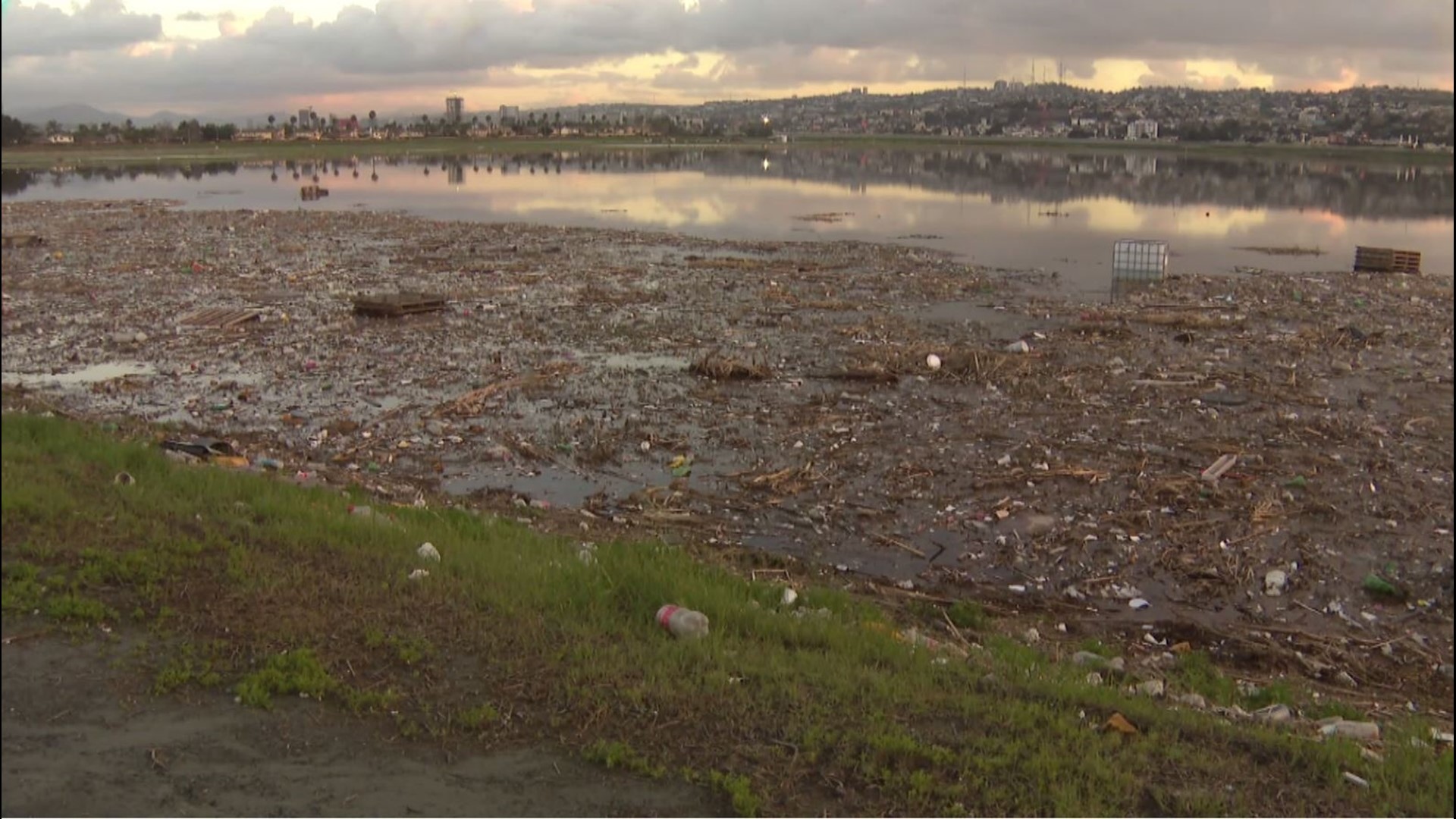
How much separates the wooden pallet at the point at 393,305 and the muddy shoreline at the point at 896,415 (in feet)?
0.95

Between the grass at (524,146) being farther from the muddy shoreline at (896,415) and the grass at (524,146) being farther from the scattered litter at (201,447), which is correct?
the scattered litter at (201,447)

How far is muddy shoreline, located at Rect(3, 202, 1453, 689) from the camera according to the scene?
23.1ft

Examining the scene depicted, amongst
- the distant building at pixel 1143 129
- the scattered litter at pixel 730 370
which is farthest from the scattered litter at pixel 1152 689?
the distant building at pixel 1143 129

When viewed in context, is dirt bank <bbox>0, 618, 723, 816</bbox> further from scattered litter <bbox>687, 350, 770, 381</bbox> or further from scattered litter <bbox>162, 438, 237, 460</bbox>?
scattered litter <bbox>687, 350, 770, 381</bbox>

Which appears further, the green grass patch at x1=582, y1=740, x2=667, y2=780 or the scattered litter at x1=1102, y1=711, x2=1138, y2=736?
the scattered litter at x1=1102, y1=711, x2=1138, y2=736

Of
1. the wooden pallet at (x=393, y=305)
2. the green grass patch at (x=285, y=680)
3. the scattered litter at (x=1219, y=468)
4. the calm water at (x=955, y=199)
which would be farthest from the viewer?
the calm water at (x=955, y=199)

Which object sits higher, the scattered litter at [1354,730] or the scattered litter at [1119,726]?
the scattered litter at [1119,726]

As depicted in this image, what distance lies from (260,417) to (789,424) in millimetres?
5528

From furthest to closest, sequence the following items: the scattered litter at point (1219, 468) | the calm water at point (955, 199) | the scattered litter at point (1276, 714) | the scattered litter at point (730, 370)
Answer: the calm water at point (955, 199) < the scattered litter at point (730, 370) < the scattered litter at point (1219, 468) < the scattered litter at point (1276, 714)

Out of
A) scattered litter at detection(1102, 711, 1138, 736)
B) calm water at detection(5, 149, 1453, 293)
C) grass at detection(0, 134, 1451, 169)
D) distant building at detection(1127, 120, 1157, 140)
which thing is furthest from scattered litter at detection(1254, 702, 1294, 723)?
distant building at detection(1127, 120, 1157, 140)

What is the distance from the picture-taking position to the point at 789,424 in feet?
33.3

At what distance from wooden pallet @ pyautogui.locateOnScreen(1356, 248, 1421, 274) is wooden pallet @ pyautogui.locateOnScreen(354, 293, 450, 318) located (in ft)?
64.9

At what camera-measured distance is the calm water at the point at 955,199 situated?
24.9m

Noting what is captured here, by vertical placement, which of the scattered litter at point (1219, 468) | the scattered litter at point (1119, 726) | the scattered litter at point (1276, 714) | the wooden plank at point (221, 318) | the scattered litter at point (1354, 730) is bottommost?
the scattered litter at point (1276, 714)
